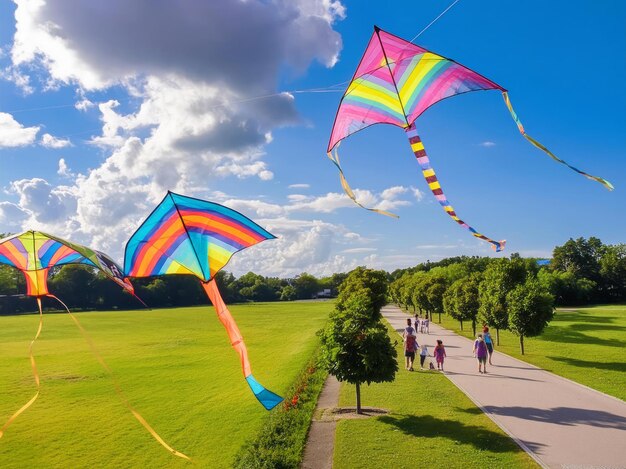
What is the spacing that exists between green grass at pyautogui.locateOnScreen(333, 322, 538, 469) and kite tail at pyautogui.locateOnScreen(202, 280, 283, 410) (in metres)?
4.96

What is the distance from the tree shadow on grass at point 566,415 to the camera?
449 inches

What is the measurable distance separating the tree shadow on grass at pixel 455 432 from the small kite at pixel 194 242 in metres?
7.12

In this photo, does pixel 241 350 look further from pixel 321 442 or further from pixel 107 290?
pixel 107 290

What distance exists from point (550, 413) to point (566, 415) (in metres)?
0.40

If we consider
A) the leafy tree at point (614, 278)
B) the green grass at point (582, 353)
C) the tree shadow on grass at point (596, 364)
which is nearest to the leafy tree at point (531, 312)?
the green grass at point (582, 353)

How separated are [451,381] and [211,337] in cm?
2312

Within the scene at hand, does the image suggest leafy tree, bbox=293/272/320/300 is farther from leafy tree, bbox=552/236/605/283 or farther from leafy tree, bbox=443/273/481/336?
leafy tree, bbox=443/273/481/336

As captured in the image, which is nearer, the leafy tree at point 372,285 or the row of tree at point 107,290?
the leafy tree at point 372,285

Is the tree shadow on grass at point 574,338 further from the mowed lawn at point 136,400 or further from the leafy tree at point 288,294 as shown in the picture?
the leafy tree at point 288,294

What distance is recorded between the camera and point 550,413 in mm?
12391

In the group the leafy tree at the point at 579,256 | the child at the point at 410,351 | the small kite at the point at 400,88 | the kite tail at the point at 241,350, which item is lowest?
the child at the point at 410,351

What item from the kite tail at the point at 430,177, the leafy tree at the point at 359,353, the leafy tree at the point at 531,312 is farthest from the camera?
the leafy tree at the point at 531,312

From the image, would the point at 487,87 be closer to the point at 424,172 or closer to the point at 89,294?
the point at 424,172

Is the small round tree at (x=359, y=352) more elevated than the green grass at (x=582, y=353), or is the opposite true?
the small round tree at (x=359, y=352)
